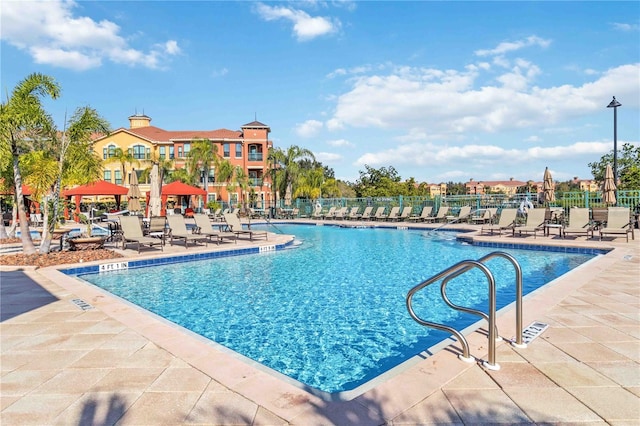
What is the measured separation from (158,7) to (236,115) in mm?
24553

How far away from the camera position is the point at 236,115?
37.6 m

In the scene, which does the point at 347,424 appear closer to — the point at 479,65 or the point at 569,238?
the point at 569,238

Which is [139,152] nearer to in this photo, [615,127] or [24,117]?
[24,117]

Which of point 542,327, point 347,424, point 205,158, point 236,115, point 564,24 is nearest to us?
point 347,424

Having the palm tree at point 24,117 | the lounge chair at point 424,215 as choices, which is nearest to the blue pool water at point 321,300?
the palm tree at point 24,117

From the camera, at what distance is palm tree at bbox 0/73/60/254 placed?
8578mm

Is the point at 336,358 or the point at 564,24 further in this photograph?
the point at 564,24

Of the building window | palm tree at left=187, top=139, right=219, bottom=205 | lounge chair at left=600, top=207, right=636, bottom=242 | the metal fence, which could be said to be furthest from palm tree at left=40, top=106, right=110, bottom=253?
the building window

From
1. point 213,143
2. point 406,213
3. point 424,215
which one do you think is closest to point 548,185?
point 424,215

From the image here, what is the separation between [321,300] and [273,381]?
3.44 m

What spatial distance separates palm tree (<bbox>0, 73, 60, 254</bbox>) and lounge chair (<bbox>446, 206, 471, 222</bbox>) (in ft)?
52.5

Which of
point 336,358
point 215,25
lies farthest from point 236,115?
point 336,358

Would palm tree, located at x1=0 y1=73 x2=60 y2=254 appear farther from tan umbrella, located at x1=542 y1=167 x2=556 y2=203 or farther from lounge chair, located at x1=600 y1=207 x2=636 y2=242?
tan umbrella, located at x1=542 y1=167 x2=556 y2=203

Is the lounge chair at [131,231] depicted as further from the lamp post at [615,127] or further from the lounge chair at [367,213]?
the lamp post at [615,127]
